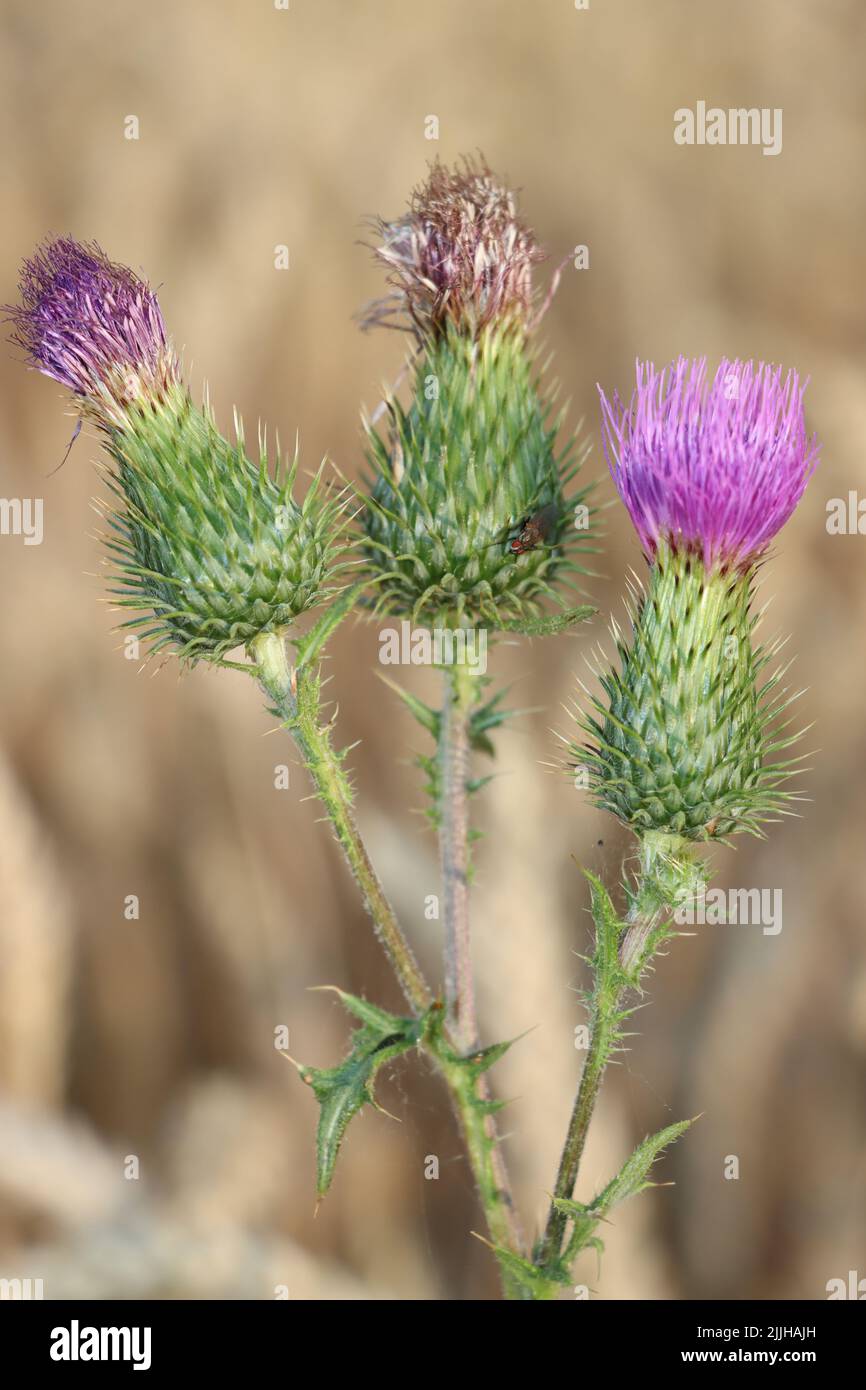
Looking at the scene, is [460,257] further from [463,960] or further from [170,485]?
[463,960]

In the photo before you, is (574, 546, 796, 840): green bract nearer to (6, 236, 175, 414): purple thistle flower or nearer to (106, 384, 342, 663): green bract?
(106, 384, 342, 663): green bract

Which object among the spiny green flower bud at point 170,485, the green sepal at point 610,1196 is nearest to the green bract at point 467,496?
the spiny green flower bud at point 170,485

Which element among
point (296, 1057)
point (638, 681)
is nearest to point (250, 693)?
point (296, 1057)

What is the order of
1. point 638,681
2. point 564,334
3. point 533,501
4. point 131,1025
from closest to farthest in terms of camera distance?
1. point 638,681
2. point 533,501
3. point 131,1025
4. point 564,334

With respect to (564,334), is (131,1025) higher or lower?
lower

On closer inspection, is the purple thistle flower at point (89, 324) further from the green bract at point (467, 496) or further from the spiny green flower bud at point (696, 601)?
the spiny green flower bud at point (696, 601)

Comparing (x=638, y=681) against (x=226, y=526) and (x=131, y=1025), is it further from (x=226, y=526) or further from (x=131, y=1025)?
(x=131, y=1025)
